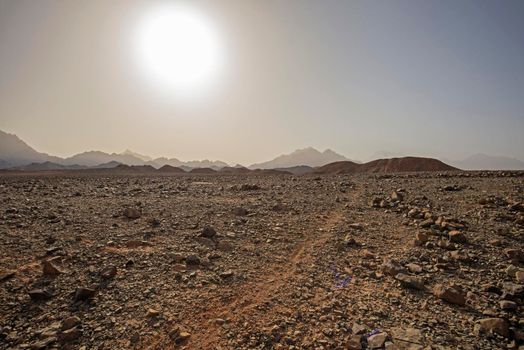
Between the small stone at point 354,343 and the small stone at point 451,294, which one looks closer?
the small stone at point 354,343

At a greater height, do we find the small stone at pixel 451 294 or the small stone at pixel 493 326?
the small stone at pixel 451 294

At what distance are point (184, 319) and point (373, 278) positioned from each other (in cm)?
418

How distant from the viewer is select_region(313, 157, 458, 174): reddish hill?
1833 inches

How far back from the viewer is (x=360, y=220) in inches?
419

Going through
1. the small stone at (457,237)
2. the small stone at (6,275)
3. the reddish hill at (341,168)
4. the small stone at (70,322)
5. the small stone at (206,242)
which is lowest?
the small stone at (70,322)

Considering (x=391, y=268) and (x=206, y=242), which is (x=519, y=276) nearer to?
(x=391, y=268)

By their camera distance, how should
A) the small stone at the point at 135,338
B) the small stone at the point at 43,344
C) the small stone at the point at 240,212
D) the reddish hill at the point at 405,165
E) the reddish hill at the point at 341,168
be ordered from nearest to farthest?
the small stone at the point at 43,344, the small stone at the point at 135,338, the small stone at the point at 240,212, the reddish hill at the point at 405,165, the reddish hill at the point at 341,168

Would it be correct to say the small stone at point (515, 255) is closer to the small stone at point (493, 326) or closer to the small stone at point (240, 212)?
the small stone at point (493, 326)

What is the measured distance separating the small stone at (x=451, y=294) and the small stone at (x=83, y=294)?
22.7ft

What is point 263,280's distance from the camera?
6355mm

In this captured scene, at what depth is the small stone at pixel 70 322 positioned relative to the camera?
4777 millimetres

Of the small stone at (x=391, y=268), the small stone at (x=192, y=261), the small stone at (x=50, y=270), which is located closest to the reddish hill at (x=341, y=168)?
the small stone at (x=391, y=268)

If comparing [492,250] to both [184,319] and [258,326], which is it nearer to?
[258,326]

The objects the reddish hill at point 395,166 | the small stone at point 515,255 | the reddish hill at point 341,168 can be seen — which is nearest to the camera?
the small stone at point 515,255
